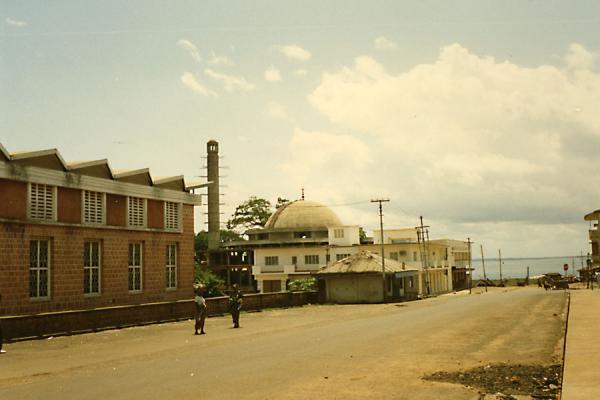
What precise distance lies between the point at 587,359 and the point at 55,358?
1245cm

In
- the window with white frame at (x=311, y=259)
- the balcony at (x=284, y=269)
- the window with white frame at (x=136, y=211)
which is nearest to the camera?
the window with white frame at (x=136, y=211)

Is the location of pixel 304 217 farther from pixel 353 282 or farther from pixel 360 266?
pixel 353 282

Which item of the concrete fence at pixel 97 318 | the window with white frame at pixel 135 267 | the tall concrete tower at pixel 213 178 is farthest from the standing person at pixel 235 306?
the tall concrete tower at pixel 213 178

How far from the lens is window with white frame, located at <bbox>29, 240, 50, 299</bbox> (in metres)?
26.9

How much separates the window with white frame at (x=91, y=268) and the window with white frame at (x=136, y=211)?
2.51 metres

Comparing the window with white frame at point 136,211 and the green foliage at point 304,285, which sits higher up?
the window with white frame at point 136,211

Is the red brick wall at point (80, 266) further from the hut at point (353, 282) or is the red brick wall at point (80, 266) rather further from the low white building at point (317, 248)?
the low white building at point (317, 248)

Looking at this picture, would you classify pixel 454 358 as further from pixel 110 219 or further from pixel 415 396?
pixel 110 219

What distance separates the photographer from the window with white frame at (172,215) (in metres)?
35.4

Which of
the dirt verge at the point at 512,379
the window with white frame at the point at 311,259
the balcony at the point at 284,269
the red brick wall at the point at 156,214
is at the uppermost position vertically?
the red brick wall at the point at 156,214

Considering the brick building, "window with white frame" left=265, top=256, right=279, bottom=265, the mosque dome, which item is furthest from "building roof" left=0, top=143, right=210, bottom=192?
the mosque dome

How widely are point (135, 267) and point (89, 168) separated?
19.0 ft

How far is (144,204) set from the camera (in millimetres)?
33562

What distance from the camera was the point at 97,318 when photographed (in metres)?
24.9
